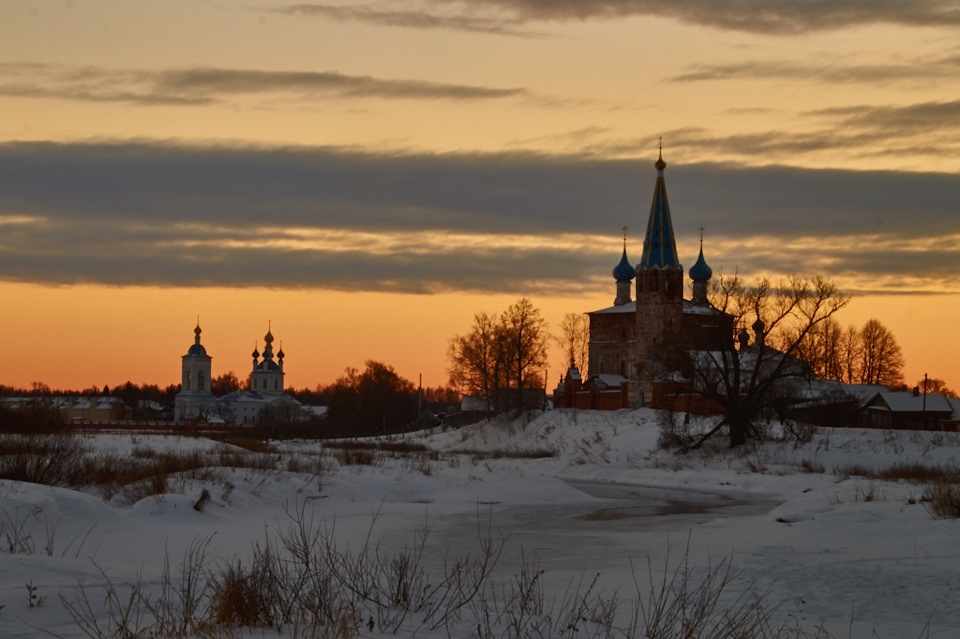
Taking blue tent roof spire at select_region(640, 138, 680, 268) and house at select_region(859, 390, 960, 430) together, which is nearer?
house at select_region(859, 390, 960, 430)

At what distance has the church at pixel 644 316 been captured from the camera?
71938 mm

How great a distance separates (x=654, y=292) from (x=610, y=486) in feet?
149

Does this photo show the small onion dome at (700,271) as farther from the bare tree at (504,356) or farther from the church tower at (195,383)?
the church tower at (195,383)

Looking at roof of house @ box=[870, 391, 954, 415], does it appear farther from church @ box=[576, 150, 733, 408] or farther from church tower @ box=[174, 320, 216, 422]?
church tower @ box=[174, 320, 216, 422]

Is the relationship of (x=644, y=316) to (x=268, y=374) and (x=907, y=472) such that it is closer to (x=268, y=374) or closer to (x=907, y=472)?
(x=907, y=472)

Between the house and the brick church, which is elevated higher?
the brick church

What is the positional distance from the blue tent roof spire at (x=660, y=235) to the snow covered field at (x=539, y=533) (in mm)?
45289

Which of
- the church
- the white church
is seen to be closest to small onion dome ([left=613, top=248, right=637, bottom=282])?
the church

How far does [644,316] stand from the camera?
254ft

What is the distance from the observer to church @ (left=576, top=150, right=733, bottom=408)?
71938 millimetres

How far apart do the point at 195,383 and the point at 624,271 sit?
6898 cm

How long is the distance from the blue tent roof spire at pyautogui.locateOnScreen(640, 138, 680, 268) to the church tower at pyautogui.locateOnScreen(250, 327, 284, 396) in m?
78.2

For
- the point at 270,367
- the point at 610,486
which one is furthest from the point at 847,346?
the point at 270,367

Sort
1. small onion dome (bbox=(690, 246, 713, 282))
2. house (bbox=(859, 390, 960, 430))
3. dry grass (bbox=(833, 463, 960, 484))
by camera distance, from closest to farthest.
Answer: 1. dry grass (bbox=(833, 463, 960, 484))
2. house (bbox=(859, 390, 960, 430))
3. small onion dome (bbox=(690, 246, 713, 282))
